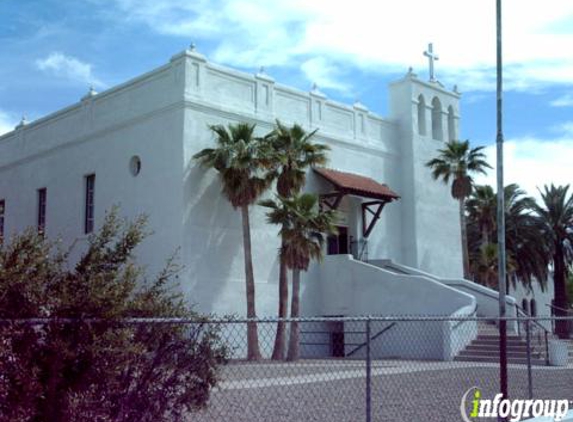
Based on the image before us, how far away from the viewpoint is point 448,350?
22.9m

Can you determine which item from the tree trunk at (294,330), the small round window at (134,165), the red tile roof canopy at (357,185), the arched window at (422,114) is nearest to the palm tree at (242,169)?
A: the tree trunk at (294,330)

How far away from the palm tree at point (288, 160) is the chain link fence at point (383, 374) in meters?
1.88

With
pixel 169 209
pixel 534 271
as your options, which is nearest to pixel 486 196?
pixel 534 271

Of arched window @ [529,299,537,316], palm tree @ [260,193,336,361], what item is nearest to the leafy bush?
palm tree @ [260,193,336,361]

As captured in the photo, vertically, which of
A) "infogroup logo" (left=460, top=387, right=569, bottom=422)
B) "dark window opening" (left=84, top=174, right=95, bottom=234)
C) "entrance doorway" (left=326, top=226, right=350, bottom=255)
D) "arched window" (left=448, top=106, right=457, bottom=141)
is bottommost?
"infogroup logo" (left=460, top=387, right=569, bottom=422)

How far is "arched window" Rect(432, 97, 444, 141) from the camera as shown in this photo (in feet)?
113

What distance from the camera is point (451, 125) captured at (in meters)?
35.4

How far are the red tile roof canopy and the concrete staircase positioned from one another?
7.22 metres

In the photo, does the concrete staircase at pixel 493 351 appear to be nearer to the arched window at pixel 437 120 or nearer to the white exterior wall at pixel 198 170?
the white exterior wall at pixel 198 170

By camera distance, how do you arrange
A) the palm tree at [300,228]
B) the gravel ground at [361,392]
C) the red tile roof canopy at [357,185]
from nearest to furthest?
the gravel ground at [361,392]
the palm tree at [300,228]
the red tile roof canopy at [357,185]

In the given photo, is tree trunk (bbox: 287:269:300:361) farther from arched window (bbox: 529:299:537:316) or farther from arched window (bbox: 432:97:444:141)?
arched window (bbox: 529:299:537:316)

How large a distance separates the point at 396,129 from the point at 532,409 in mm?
25073

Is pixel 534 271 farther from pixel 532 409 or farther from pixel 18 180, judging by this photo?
pixel 532 409

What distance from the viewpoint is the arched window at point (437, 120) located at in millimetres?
34500
